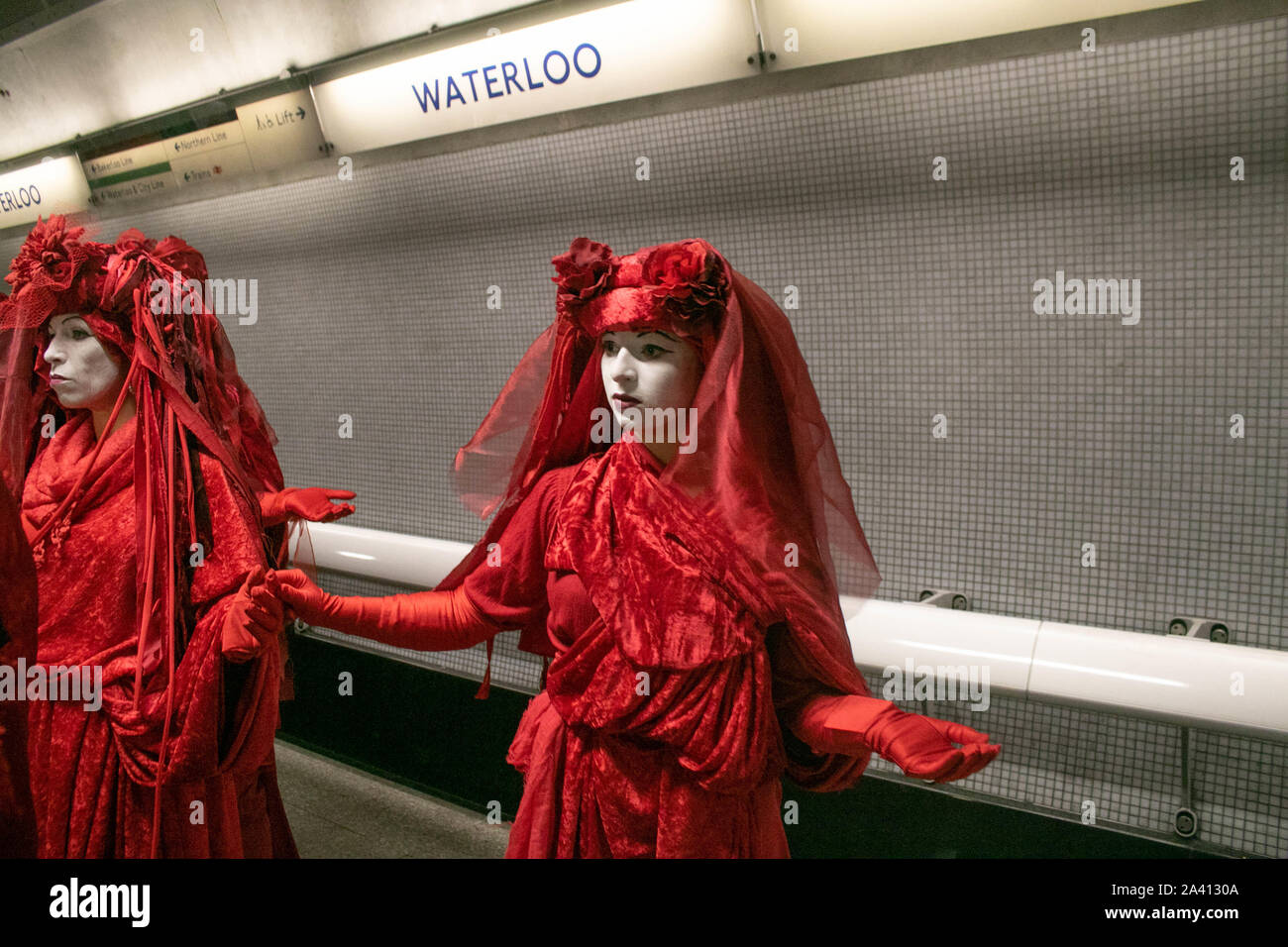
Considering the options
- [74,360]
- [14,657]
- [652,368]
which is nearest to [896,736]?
[652,368]

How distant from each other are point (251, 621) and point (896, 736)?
100cm

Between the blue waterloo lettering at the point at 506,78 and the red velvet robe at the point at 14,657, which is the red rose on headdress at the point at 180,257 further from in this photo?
the blue waterloo lettering at the point at 506,78

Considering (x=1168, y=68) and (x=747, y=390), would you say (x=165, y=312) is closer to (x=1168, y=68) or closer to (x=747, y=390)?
(x=747, y=390)

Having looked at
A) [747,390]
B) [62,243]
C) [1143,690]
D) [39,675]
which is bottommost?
[1143,690]

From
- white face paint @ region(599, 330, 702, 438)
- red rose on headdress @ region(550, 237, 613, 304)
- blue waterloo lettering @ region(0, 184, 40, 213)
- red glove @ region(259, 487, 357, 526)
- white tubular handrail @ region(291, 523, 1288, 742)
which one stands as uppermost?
blue waterloo lettering @ region(0, 184, 40, 213)

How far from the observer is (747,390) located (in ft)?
4.07

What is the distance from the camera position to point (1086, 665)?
1.71 m

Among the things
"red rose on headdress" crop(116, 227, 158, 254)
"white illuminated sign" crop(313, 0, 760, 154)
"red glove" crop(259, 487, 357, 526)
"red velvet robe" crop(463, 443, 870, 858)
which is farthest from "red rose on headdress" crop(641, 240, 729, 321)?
"red rose on headdress" crop(116, 227, 158, 254)

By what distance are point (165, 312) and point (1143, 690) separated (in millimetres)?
1961

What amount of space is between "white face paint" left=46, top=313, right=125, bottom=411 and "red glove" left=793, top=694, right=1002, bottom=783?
1402 millimetres

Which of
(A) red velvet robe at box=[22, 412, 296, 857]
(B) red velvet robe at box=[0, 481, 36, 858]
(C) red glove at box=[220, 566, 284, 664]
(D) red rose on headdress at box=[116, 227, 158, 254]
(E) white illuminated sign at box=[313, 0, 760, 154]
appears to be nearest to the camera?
(B) red velvet robe at box=[0, 481, 36, 858]

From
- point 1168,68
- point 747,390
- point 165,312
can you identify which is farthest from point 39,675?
point 1168,68

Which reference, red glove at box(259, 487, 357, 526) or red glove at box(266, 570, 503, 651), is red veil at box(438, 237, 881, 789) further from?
red glove at box(259, 487, 357, 526)

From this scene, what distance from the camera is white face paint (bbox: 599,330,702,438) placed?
4.17 ft
